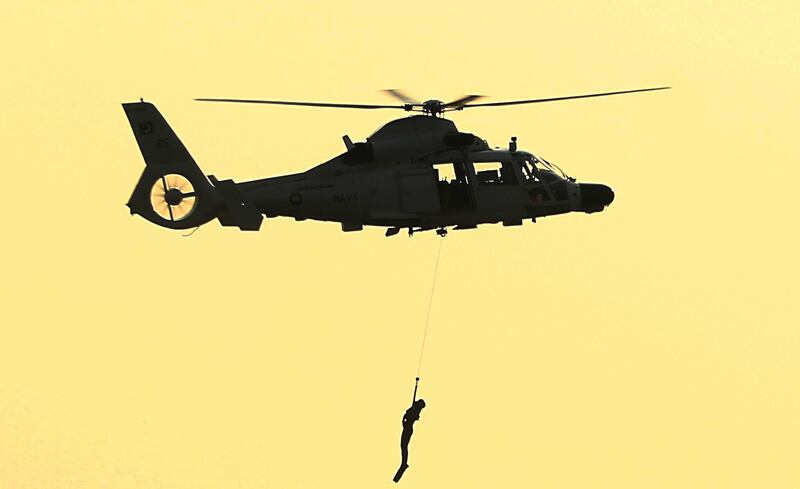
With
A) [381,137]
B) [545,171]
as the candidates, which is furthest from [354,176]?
[545,171]

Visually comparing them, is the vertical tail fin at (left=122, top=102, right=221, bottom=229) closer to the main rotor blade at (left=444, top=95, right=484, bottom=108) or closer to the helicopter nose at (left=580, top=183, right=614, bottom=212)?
the main rotor blade at (left=444, top=95, right=484, bottom=108)

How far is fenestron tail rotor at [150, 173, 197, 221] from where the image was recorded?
55188 millimetres

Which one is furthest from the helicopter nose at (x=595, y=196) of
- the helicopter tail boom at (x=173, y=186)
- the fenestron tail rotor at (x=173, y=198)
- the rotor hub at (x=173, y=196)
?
the rotor hub at (x=173, y=196)

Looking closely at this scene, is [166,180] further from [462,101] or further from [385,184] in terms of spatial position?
[462,101]

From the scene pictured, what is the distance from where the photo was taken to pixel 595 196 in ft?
196

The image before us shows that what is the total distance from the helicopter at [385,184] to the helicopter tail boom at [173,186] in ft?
0.07

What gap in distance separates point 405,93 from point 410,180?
2679 mm

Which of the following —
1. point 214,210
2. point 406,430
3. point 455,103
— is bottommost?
point 406,430

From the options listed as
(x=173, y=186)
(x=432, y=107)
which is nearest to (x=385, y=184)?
(x=432, y=107)

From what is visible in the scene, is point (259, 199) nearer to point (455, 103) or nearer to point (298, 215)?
point (298, 215)

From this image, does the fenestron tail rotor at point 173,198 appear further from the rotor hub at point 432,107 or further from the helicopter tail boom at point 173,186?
the rotor hub at point 432,107

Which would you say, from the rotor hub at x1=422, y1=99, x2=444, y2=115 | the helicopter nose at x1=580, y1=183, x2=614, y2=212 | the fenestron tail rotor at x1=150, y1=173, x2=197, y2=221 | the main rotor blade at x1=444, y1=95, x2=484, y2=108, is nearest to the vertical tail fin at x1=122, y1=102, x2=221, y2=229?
the fenestron tail rotor at x1=150, y1=173, x2=197, y2=221

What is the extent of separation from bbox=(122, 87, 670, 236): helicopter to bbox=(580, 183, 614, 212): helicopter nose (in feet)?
1.06

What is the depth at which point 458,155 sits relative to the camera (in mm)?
57781
